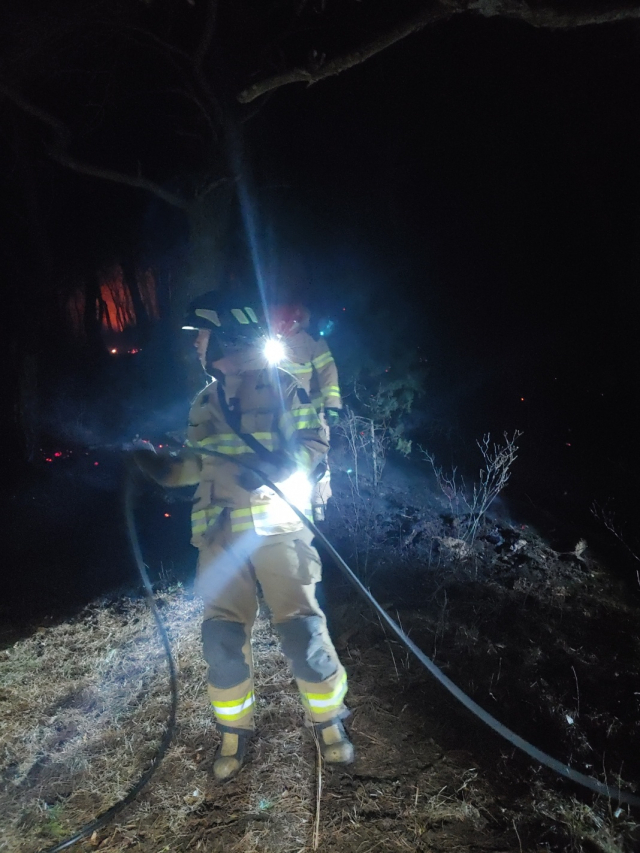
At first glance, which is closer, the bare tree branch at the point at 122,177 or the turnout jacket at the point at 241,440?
the turnout jacket at the point at 241,440

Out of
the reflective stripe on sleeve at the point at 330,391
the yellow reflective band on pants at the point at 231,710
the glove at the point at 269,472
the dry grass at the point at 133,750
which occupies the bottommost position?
the dry grass at the point at 133,750

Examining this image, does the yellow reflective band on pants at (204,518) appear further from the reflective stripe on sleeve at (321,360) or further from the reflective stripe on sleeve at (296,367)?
the reflective stripe on sleeve at (321,360)

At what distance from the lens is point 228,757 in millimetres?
2564

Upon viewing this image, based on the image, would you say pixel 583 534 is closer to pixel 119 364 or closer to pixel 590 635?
pixel 590 635

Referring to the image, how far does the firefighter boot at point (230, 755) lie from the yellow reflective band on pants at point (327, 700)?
397mm

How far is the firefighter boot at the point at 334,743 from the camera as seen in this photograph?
253cm

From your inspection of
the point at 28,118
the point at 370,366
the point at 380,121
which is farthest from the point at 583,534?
the point at 28,118

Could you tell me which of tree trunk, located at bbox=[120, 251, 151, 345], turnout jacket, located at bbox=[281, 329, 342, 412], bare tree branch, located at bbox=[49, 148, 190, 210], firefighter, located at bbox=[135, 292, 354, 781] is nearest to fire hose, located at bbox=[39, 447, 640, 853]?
firefighter, located at bbox=[135, 292, 354, 781]

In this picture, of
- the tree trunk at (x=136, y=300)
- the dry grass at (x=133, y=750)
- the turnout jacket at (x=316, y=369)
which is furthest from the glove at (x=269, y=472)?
the tree trunk at (x=136, y=300)

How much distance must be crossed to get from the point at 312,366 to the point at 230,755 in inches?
86.4

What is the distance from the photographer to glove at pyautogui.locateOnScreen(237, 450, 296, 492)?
272 cm

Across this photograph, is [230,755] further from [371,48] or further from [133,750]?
[371,48]

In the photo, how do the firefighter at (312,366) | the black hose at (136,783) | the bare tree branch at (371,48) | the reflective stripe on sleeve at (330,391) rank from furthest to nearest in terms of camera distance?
the bare tree branch at (371,48) < the reflective stripe on sleeve at (330,391) < the firefighter at (312,366) < the black hose at (136,783)

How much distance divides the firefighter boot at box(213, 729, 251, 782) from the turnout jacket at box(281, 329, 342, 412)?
6.07ft
